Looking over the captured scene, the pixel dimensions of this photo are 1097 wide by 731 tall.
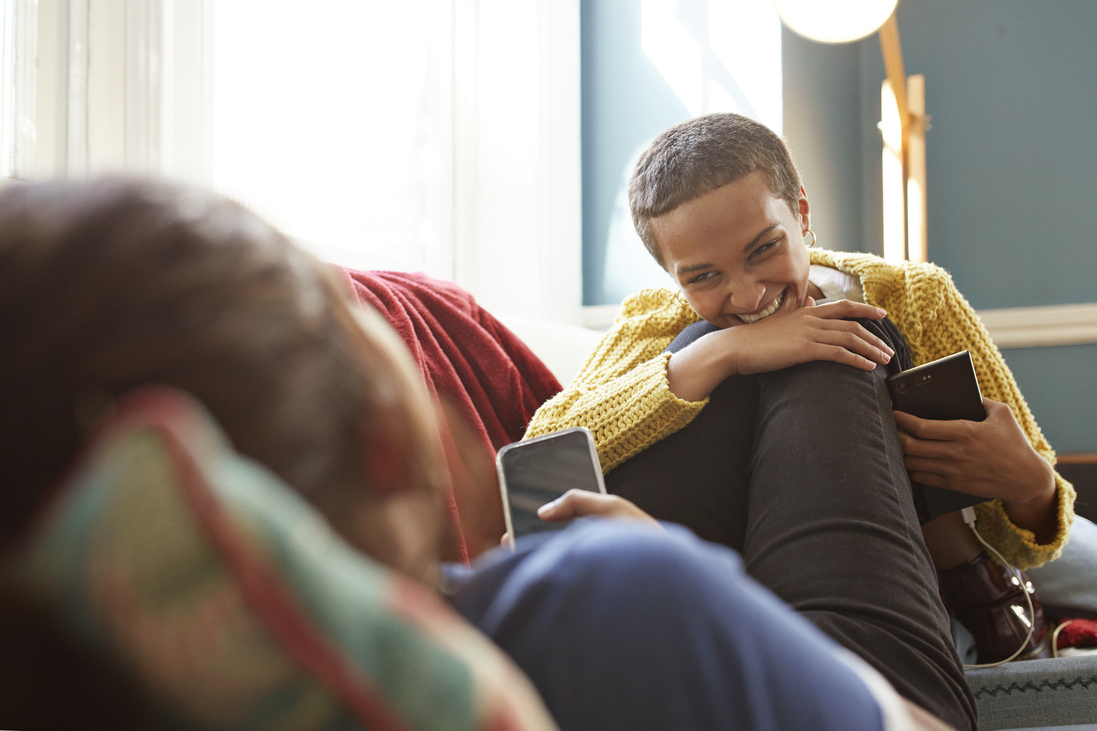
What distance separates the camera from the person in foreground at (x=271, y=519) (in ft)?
0.61

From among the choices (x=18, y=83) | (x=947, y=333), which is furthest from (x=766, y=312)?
(x=18, y=83)

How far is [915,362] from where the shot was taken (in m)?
0.98

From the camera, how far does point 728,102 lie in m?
1.94

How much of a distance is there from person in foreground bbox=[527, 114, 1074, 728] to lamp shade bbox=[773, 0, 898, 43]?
0.59 metres

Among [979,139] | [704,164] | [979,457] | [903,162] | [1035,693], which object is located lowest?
[1035,693]

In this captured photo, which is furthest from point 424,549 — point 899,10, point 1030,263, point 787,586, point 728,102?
point 899,10

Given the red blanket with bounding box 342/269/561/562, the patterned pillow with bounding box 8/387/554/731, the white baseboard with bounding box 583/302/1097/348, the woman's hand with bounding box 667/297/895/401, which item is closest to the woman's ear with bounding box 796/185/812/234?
the woman's hand with bounding box 667/297/895/401

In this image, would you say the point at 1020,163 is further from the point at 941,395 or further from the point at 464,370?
the point at 464,370

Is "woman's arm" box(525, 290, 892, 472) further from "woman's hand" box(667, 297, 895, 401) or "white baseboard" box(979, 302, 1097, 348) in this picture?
"white baseboard" box(979, 302, 1097, 348)

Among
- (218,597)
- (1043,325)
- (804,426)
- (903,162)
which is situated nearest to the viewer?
(218,597)

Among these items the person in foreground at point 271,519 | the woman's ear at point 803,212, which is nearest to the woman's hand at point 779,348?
the woman's ear at point 803,212

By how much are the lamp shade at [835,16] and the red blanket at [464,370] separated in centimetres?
84

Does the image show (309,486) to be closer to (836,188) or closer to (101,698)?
(101,698)

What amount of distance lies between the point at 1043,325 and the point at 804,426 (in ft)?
5.62
